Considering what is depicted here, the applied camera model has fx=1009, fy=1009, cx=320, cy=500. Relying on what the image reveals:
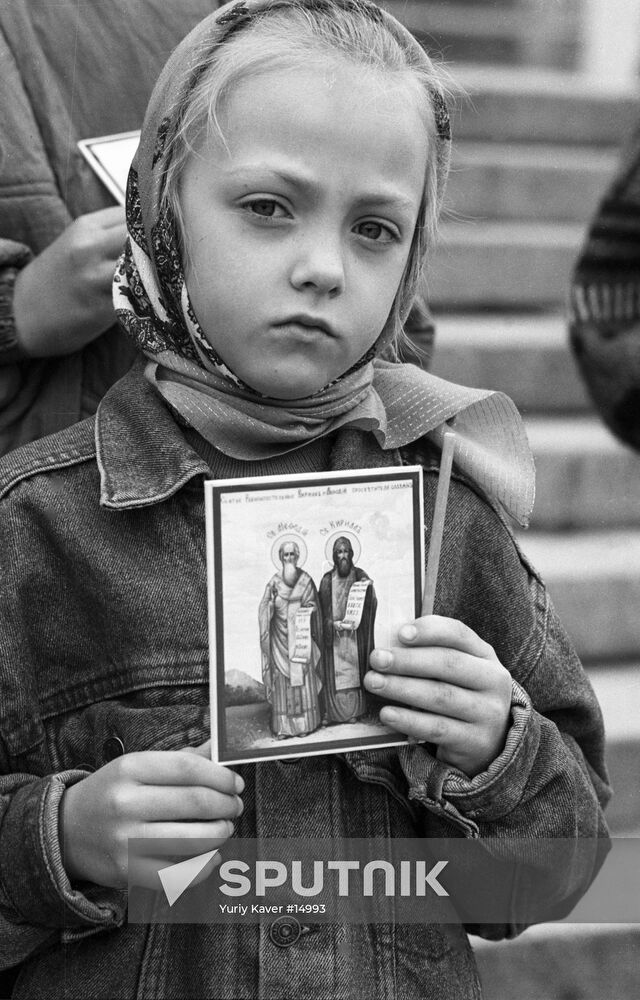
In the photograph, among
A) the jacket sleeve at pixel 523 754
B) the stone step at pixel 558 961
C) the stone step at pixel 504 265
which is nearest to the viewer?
the jacket sleeve at pixel 523 754

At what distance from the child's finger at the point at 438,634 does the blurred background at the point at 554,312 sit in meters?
1.04

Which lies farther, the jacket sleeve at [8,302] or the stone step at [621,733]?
the stone step at [621,733]

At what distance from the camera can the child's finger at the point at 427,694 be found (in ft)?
3.15

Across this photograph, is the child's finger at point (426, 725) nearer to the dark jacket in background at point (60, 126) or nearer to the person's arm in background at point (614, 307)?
the dark jacket in background at point (60, 126)

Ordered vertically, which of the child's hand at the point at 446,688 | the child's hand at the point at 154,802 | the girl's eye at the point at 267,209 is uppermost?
the girl's eye at the point at 267,209

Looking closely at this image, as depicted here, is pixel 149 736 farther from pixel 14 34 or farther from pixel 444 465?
pixel 14 34

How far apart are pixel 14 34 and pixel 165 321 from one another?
522 mm

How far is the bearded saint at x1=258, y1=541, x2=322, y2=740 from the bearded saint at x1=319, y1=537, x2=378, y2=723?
11 millimetres

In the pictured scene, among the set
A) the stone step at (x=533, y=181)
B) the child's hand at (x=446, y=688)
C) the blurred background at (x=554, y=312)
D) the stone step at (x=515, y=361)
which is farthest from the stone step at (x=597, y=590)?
the child's hand at (x=446, y=688)

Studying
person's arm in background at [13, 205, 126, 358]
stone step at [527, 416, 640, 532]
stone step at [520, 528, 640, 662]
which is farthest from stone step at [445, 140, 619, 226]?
person's arm in background at [13, 205, 126, 358]

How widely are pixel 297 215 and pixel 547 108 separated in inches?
92.3

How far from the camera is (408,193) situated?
3.43 ft

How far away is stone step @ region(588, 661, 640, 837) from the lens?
7.66 feet

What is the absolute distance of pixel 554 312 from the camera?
2785 millimetres
